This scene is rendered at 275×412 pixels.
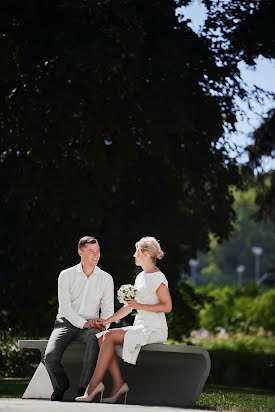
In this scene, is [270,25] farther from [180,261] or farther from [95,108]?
[180,261]

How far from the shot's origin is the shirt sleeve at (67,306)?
8188 millimetres

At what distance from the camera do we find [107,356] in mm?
7883

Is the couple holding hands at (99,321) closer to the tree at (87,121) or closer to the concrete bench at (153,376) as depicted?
the concrete bench at (153,376)

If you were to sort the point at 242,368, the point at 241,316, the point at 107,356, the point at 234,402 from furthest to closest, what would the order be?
the point at 241,316, the point at 242,368, the point at 234,402, the point at 107,356

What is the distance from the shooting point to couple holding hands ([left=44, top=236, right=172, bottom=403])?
7.95 metres

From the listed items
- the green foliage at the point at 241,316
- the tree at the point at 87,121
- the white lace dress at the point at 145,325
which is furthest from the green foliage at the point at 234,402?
the green foliage at the point at 241,316

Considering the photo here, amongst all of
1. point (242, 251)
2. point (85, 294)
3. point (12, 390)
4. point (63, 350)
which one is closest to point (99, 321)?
point (85, 294)

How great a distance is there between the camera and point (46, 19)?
13828mm

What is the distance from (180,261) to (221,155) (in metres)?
2.36

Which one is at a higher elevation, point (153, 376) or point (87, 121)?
point (87, 121)

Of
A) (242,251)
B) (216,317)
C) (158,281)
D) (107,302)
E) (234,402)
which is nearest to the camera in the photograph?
(158,281)

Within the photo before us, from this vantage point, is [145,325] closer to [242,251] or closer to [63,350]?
[63,350]

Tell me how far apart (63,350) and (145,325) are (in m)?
0.78

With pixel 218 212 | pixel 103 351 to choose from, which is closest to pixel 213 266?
pixel 218 212
